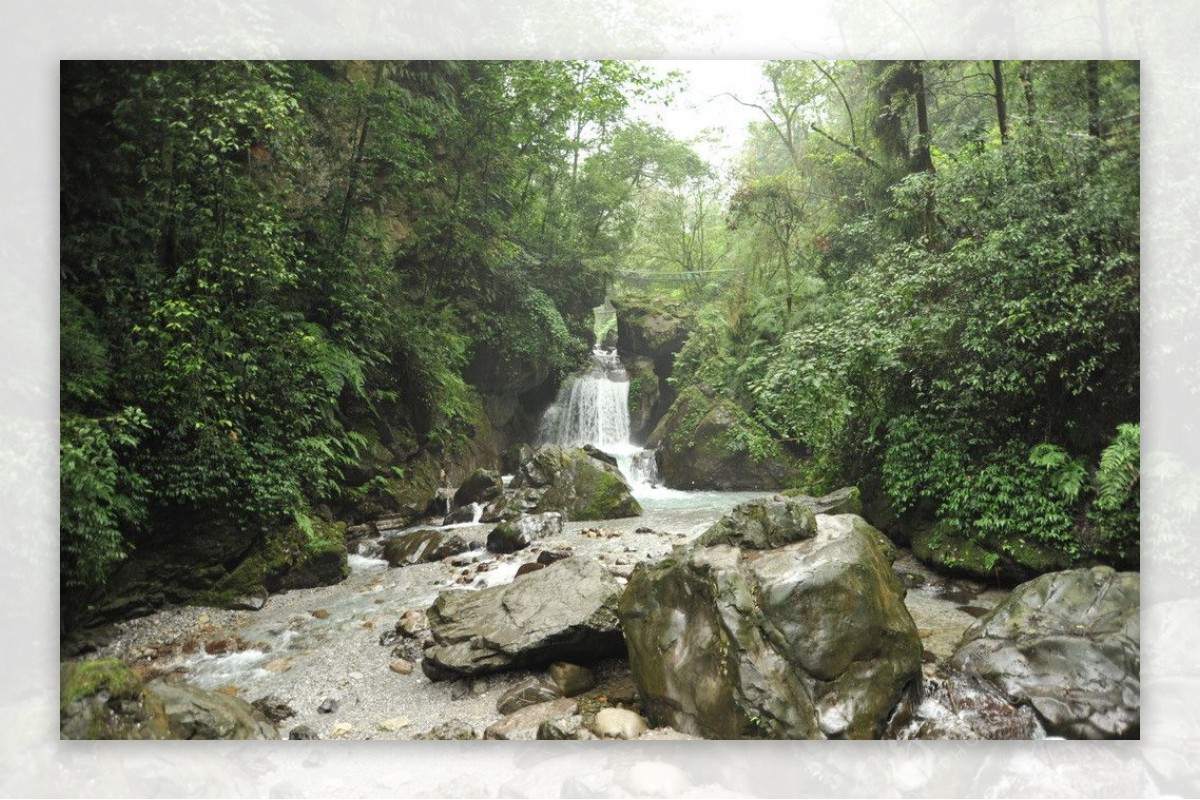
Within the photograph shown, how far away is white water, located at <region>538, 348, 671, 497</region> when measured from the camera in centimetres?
1043

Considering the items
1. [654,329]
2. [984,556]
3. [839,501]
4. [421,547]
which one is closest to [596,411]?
[654,329]

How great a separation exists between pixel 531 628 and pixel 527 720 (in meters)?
0.51

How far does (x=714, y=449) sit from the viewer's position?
7859 millimetres

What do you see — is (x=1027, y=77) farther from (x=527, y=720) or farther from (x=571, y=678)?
(x=527, y=720)

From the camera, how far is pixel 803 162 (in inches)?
241

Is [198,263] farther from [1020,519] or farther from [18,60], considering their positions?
[1020,519]

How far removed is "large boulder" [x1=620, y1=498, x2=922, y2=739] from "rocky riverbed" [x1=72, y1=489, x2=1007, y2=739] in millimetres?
458

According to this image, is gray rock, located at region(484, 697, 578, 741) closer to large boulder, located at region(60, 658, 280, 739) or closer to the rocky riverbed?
the rocky riverbed

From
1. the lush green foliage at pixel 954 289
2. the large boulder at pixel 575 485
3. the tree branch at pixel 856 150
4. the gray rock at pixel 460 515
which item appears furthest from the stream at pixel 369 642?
the tree branch at pixel 856 150

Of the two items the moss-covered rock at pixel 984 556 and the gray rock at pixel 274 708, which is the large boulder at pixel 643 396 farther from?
the gray rock at pixel 274 708

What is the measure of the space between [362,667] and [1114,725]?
4.26 metres

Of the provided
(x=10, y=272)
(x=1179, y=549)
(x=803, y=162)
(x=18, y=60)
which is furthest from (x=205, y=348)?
(x=1179, y=549)

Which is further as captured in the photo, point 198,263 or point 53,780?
point 198,263

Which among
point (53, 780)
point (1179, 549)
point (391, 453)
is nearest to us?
point (53, 780)
